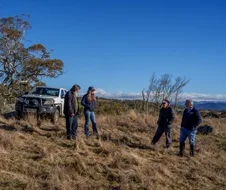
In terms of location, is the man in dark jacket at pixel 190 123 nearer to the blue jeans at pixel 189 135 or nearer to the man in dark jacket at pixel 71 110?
the blue jeans at pixel 189 135

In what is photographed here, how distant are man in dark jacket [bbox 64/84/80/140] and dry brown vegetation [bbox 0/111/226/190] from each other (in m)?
0.38

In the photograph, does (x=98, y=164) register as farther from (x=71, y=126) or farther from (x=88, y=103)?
(x=88, y=103)

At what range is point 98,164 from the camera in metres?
7.03

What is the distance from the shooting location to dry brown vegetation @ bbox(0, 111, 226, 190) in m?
6.05

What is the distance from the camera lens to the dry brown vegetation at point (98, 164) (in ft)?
19.9

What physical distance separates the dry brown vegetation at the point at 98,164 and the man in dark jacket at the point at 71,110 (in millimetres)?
376

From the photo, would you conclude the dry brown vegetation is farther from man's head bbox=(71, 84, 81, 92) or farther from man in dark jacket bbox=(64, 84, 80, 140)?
man's head bbox=(71, 84, 81, 92)

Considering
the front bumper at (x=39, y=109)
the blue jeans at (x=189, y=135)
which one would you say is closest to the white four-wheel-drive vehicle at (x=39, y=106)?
the front bumper at (x=39, y=109)

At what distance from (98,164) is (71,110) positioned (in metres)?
2.69

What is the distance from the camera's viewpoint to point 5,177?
6047mm

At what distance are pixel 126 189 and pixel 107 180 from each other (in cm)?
64

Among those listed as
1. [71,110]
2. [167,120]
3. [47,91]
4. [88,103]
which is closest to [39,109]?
[47,91]

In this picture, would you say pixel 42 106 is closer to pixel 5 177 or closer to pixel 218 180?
pixel 5 177

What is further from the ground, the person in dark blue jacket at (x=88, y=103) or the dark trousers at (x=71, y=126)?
the person in dark blue jacket at (x=88, y=103)
